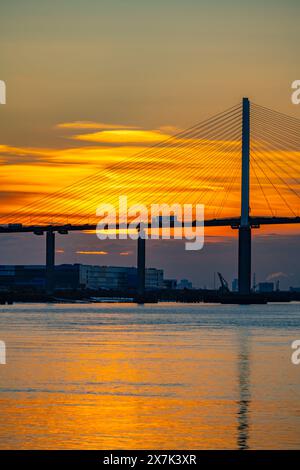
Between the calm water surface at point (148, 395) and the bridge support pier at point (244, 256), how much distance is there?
49.1 m

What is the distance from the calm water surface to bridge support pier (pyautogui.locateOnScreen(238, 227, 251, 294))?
4915 centimetres

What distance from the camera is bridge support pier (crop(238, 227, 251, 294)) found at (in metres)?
88.9

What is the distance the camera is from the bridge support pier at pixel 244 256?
88912 millimetres

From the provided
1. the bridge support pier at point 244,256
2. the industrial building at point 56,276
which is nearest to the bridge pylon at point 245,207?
the bridge support pier at point 244,256

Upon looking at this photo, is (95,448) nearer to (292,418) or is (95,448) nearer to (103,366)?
(292,418)

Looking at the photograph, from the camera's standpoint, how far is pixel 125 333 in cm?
4756

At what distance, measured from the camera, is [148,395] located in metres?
22.4

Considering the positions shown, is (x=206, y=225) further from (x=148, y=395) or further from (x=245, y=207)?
(x=148, y=395)

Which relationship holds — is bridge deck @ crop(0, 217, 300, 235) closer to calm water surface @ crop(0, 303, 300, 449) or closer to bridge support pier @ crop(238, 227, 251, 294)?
bridge support pier @ crop(238, 227, 251, 294)

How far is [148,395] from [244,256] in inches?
2821

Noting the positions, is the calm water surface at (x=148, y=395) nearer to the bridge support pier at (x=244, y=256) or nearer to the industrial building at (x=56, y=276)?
the bridge support pier at (x=244, y=256)

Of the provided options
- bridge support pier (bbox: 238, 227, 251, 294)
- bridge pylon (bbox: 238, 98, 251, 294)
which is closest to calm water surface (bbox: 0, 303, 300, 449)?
bridge pylon (bbox: 238, 98, 251, 294)
